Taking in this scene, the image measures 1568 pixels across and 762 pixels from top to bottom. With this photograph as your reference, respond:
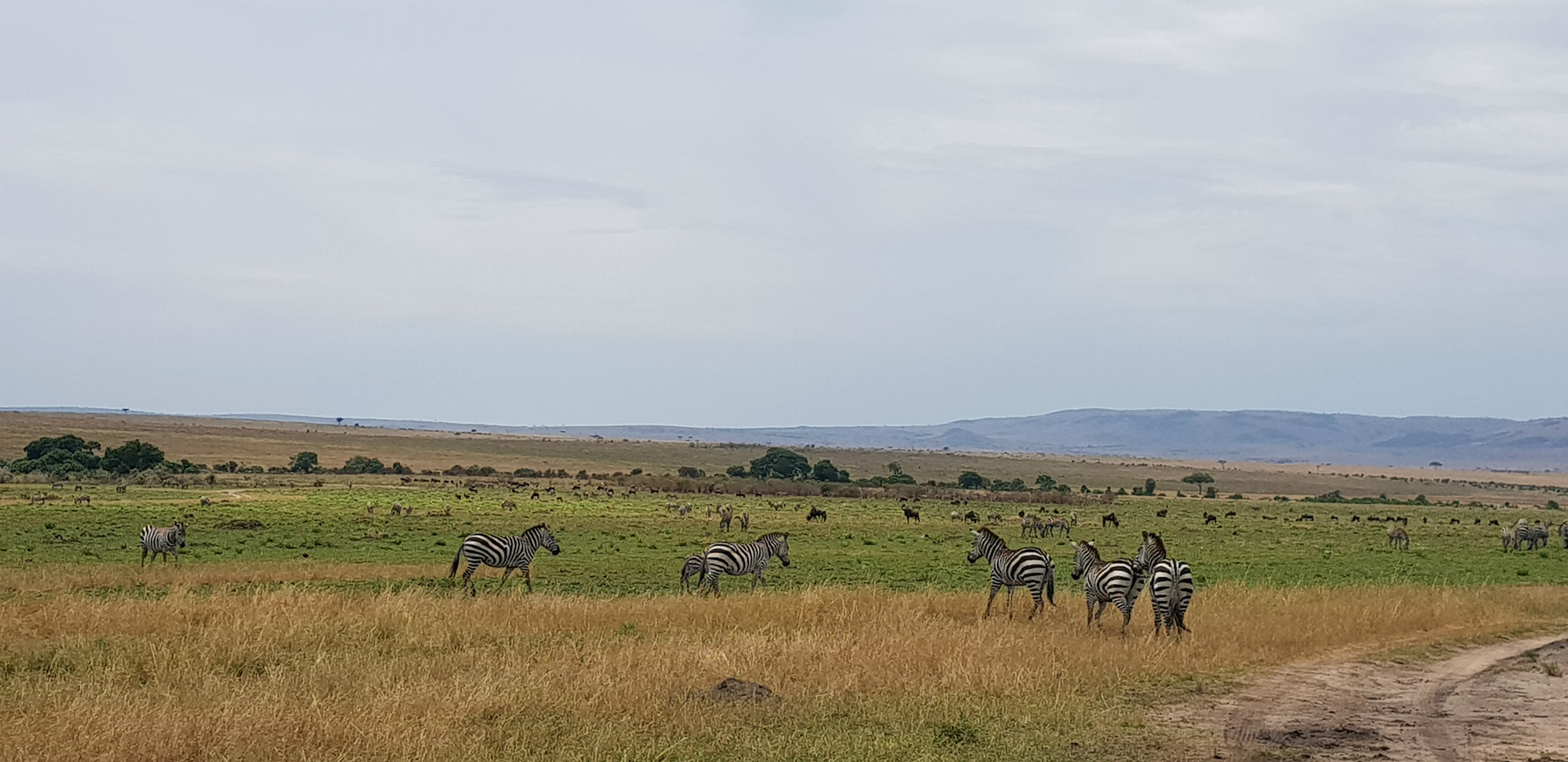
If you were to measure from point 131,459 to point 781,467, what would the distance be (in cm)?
4888

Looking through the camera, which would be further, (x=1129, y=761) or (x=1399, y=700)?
(x=1399, y=700)

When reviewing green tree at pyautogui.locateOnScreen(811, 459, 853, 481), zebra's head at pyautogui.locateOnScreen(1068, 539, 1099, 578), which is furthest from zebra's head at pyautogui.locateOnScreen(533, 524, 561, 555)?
green tree at pyautogui.locateOnScreen(811, 459, 853, 481)

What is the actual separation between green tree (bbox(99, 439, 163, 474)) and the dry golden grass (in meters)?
61.7

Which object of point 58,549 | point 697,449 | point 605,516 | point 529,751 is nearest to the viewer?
point 529,751

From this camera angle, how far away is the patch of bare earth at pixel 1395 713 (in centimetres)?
1055

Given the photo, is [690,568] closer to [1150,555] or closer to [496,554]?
[496,554]

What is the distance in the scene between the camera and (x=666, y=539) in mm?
39344

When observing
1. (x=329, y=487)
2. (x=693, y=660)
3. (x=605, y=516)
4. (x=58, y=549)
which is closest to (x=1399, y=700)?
(x=693, y=660)

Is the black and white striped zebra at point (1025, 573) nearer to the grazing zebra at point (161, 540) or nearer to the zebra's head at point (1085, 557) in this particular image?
the zebra's head at point (1085, 557)

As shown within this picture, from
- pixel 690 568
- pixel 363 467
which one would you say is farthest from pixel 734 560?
pixel 363 467

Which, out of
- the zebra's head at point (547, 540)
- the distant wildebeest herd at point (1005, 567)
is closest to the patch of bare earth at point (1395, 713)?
the distant wildebeest herd at point (1005, 567)

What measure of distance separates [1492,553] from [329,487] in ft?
184

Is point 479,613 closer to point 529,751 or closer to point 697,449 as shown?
point 529,751

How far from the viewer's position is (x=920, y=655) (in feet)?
47.1
